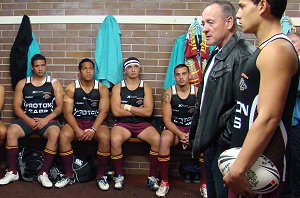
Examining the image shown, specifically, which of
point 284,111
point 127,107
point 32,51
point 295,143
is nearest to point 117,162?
point 127,107

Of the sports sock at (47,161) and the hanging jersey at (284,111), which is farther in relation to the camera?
the sports sock at (47,161)

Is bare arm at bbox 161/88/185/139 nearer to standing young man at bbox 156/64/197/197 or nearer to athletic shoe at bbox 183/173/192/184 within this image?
standing young man at bbox 156/64/197/197

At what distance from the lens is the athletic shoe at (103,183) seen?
133 inches

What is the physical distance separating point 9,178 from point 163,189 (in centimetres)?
160

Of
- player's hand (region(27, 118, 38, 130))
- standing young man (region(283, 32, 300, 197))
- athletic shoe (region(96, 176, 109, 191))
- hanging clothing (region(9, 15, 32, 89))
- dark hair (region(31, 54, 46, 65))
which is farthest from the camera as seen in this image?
hanging clothing (region(9, 15, 32, 89))

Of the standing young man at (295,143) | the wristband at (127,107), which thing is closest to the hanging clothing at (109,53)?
the wristband at (127,107)

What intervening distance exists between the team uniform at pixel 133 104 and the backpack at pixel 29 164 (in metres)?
0.93

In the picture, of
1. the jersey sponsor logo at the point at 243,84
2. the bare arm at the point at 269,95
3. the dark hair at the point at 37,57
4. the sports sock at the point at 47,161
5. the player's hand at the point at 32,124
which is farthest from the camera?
the dark hair at the point at 37,57

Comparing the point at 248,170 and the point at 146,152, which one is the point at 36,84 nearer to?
the point at 146,152

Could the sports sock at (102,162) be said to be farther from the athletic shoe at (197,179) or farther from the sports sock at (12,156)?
the athletic shoe at (197,179)

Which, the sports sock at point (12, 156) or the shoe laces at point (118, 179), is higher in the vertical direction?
the sports sock at point (12, 156)

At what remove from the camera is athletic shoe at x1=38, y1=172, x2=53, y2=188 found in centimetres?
340

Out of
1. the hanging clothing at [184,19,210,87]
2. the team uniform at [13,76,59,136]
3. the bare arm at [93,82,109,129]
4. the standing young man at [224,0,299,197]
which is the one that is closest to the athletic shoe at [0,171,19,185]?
the team uniform at [13,76,59,136]

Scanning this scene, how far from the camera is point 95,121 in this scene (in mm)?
3664
